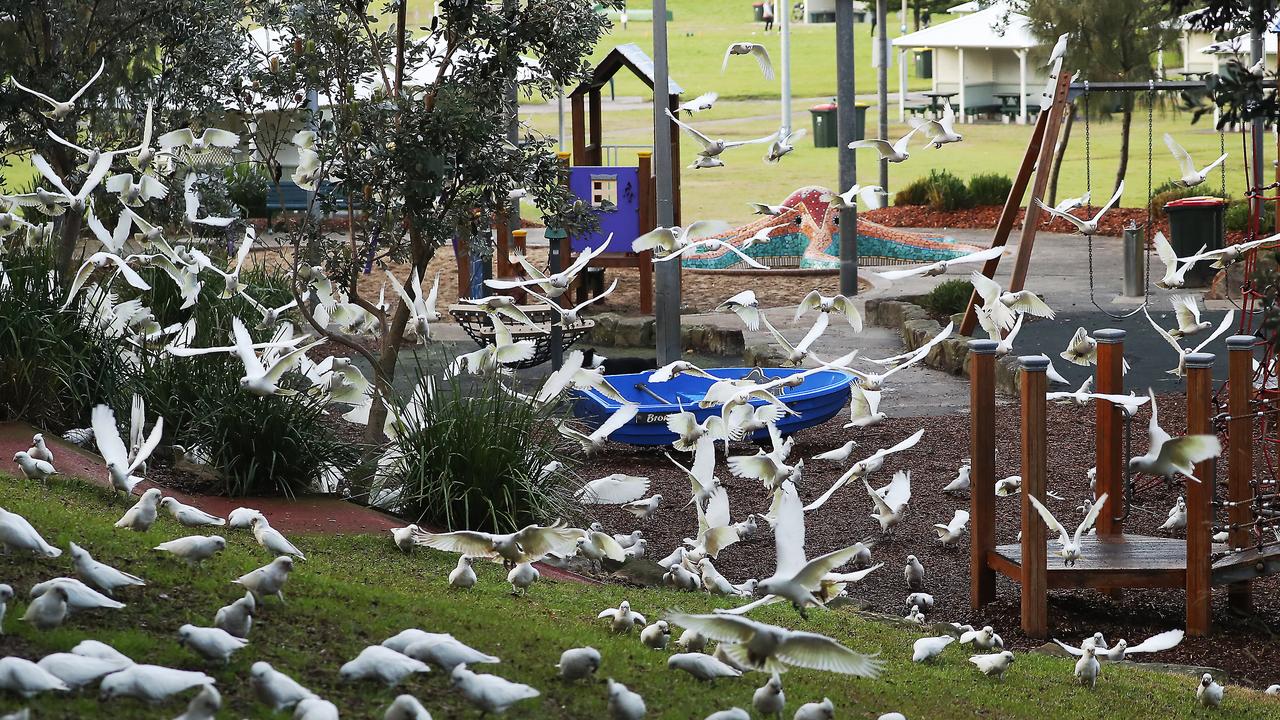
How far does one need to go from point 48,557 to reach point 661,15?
8.44 metres

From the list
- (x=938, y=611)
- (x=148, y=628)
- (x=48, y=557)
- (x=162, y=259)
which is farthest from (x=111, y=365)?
(x=938, y=611)

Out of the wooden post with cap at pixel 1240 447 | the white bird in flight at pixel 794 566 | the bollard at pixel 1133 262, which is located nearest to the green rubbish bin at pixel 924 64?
the bollard at pixel 1133 262

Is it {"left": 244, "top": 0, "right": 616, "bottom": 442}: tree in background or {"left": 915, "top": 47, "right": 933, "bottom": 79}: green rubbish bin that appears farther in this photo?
{"left": 915, "top": 47, "right": 933, "bottom": 79}: green rubbish bin

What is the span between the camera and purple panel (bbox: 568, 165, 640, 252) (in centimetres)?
1616

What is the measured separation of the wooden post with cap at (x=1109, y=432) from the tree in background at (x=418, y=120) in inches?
126

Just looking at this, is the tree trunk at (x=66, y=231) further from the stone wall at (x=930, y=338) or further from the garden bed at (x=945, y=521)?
the stone wall at (x=930, y=338)

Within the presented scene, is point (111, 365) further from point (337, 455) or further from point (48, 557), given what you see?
point (48, 557)

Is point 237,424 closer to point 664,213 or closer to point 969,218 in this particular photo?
point 664,213

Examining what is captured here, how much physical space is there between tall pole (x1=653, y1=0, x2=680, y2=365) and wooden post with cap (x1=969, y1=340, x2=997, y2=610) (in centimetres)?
566

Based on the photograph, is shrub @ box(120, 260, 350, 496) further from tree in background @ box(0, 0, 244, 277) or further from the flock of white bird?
tree in background @ box(0, 0, 244, 277)

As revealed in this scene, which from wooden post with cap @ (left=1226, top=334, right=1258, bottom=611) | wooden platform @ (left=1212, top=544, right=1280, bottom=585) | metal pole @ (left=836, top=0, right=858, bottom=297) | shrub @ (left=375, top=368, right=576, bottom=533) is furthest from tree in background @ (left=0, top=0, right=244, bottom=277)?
metal pole @ (left=836, top=0, right=858, bottom=297)

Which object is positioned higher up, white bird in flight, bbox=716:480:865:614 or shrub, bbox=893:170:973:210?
shrub, bbox=893:170:973:210

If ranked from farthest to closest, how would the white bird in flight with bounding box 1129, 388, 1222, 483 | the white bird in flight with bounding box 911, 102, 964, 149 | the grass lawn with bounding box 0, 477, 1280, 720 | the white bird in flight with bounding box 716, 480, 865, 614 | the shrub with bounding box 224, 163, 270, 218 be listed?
the shrub with bounding box 224, 163, 270, 218
the white bird in flight with bounding box 911, 102, 964, 149
the white bird in flight with bounding box 1129, 388, 1222, 483
the white bird in flight with bounding box 716, 480, 865, 614
the grass lawn with bounding box 0, 477, 1280, 720

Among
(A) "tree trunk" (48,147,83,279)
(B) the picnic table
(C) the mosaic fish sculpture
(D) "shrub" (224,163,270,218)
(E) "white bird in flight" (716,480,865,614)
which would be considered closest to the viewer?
(E) "white bird in flight" (716,480,865,614)
